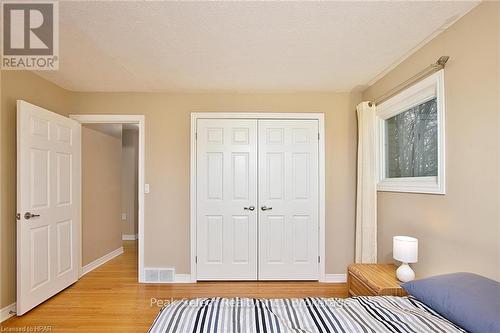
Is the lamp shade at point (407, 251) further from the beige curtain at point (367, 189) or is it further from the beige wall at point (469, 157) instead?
the beige curtain at point (367, 189)

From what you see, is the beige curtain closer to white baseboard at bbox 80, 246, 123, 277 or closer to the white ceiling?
the white ceiling

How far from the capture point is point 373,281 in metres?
2.11

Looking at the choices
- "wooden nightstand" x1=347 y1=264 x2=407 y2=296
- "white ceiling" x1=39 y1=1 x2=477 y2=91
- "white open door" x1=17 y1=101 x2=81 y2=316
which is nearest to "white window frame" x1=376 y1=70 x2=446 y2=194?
"white ceiling" x1=39 y1=1 x2=477 y2=91

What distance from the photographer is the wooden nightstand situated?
6.45 ft

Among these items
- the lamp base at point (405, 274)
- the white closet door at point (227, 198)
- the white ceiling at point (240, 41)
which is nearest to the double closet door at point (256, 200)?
the white closet door at point (227, 198)

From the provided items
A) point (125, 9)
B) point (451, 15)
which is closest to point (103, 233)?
point (125, 9)

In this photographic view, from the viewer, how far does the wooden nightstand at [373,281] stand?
197 cm

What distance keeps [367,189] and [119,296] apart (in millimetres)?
2955

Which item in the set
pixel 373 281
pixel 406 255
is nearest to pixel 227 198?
pixel 373 281

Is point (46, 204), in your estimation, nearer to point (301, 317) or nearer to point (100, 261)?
point (100, 261)

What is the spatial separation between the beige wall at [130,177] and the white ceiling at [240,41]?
9.22 ft

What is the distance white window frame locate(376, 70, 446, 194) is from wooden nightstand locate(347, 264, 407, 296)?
749mm

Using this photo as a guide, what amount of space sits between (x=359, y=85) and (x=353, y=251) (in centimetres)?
205

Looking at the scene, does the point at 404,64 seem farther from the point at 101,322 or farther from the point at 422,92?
the point at 101,322
